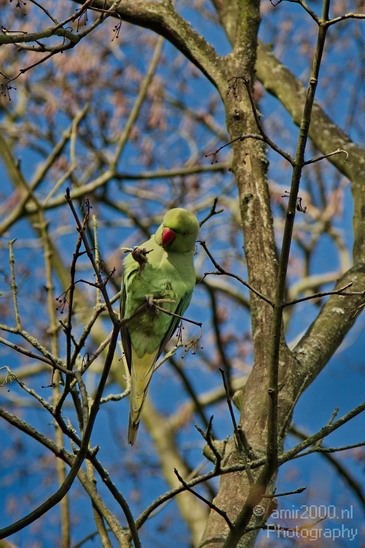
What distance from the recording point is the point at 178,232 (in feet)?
9.86

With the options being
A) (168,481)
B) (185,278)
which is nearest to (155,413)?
(168,481)

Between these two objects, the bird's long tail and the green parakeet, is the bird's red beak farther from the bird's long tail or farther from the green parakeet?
the bird's long tail

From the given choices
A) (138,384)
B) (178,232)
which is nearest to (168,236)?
(178,232)

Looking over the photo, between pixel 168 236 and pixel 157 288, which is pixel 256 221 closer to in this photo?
pixel 168 236

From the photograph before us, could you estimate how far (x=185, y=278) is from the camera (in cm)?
300

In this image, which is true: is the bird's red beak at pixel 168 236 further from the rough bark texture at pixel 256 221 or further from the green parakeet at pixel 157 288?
the rough bark texture at pixel 256 221

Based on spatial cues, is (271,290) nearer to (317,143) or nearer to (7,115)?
(317,143)

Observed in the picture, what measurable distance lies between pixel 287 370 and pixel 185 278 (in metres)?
0.62

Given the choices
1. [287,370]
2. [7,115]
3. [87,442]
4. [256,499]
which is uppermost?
[7,115]

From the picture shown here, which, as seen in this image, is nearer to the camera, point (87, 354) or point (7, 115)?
point (87, 354)

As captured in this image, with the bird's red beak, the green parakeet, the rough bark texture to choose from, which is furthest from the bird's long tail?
the bird's red beak

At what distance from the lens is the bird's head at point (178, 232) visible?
299 cm

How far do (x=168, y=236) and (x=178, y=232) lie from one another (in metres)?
0.05

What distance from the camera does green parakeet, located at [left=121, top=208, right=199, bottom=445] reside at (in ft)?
9.53
